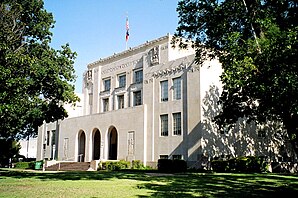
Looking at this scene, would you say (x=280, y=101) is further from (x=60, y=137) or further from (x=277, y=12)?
(x=60, y=137)

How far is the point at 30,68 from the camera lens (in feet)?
65.7

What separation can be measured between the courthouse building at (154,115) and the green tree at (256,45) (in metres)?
11.9

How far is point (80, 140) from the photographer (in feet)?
143

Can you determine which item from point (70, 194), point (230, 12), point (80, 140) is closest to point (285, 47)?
point (230, 12)

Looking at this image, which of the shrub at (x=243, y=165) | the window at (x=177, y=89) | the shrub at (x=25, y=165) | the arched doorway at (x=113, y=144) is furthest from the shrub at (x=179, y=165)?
the shrub at (x=25, y=165)

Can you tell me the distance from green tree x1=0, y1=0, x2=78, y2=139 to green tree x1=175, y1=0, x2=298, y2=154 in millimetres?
8247

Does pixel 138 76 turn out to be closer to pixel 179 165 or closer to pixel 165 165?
pixel 165 165

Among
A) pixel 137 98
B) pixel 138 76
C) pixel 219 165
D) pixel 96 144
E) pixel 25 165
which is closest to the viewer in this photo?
pixel 219 165

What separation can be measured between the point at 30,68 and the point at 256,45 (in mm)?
12607

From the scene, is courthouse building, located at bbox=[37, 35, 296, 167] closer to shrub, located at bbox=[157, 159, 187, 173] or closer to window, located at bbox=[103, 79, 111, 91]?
window, located at bbox=[103, 79, 111, 91]

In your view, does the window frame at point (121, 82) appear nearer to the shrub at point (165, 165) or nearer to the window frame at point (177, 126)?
the window frame at point (177, 126)

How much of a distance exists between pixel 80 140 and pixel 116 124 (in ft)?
27.2

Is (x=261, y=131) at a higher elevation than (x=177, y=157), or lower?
higher

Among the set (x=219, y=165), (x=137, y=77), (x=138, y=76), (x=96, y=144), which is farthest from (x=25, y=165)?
(x=219, y=165)
